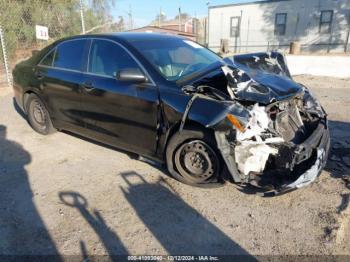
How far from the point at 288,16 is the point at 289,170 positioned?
2575 centimetres

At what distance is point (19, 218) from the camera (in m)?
3.44

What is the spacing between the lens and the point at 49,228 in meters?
3.25

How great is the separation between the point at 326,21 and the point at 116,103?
25.0 m

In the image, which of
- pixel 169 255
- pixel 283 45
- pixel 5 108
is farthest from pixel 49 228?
pixel 283 45

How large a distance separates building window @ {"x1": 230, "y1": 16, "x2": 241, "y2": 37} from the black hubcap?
26.5 meters

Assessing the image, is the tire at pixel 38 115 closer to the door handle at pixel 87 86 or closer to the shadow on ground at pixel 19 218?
the shadow on ground at pixel 19 218

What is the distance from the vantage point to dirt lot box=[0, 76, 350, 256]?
9.73 feet

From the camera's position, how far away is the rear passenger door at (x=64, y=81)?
4781mm

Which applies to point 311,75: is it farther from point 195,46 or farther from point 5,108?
point 5,108

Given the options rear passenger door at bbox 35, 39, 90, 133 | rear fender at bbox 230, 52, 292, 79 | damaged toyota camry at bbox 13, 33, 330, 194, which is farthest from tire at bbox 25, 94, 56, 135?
rear fender at bbox 230, 52, 292, 79

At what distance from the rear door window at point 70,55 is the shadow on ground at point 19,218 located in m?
1.54

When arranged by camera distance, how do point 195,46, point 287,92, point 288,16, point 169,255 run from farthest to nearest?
point 288,16 < point 195,46 < point 287,92 < point 169,255

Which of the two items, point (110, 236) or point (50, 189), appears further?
point (50, 189)

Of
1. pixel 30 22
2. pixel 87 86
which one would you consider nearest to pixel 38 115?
pixel 87 86
